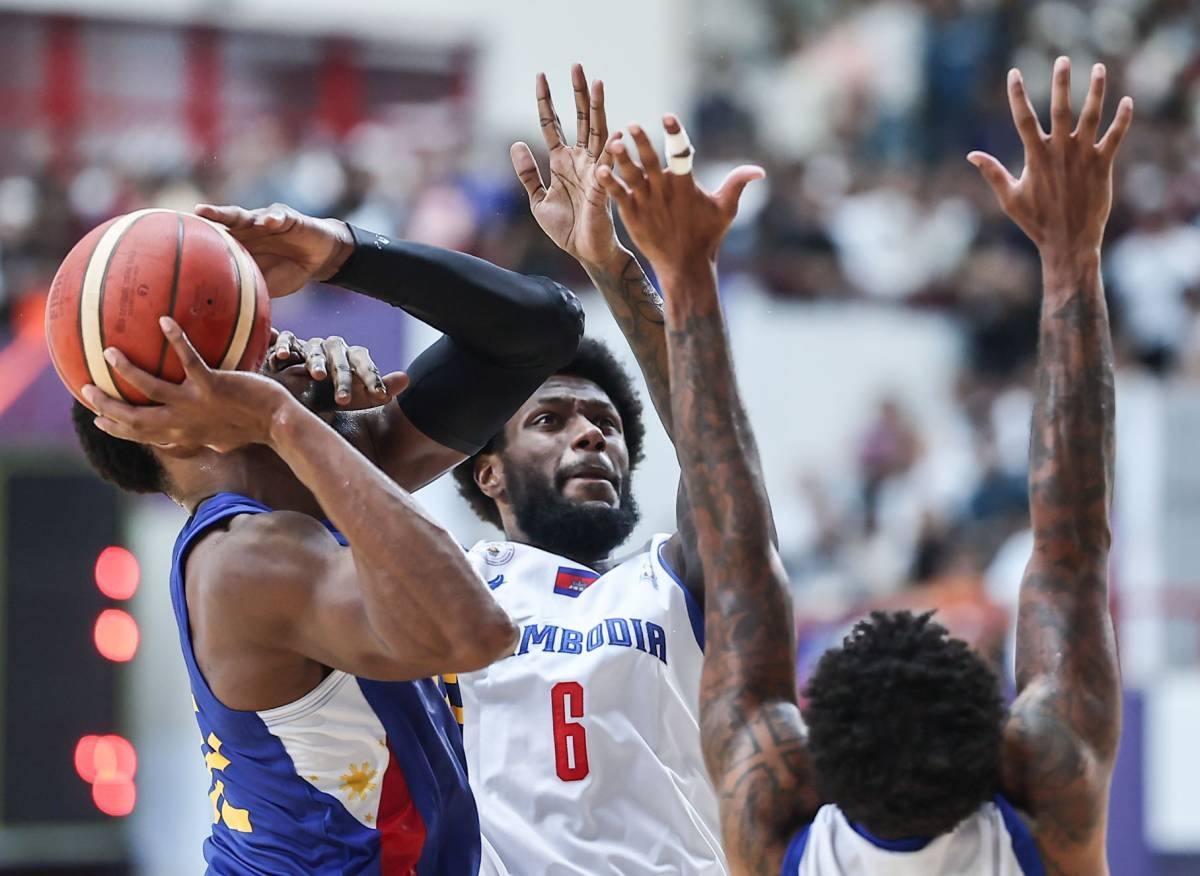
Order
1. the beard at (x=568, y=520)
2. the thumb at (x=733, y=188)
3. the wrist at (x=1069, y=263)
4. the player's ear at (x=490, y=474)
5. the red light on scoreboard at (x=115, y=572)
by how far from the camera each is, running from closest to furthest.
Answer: the thumb at (x=733, y=188), the wrist at (x=1069, y=263), the beard at (x=568, y=520), the player's ear at (x=490, y=474), the red light on scoreboard at (x=115, y=572)

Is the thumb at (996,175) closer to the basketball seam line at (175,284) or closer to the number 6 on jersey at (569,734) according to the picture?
the basketball seam line at (175,284)

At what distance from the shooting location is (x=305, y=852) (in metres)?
3.86

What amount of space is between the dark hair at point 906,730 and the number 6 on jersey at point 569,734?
1572 mm

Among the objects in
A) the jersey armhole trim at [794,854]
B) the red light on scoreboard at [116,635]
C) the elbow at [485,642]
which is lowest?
the jersey armhole trim at [794,854]

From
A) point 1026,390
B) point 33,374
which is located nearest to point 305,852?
point 33,374

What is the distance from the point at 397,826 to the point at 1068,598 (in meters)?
1.51

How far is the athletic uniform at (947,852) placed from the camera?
3.08m

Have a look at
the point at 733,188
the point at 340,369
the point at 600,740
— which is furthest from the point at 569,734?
the point at 733,188

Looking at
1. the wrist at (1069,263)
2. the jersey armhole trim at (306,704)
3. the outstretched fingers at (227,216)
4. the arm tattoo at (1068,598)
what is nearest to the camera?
the arm tattoo at (1068,598)

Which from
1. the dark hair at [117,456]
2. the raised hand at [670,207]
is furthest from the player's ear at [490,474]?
the raised hand at [670,207]

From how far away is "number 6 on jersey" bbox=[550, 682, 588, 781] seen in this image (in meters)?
4.70

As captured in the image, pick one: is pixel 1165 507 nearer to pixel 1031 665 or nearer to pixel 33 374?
pixel 33 374

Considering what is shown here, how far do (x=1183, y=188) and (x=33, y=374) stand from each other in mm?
9256

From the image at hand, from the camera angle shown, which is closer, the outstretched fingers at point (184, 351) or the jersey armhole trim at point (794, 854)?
the jersey armhole trim at point (794, 854)
